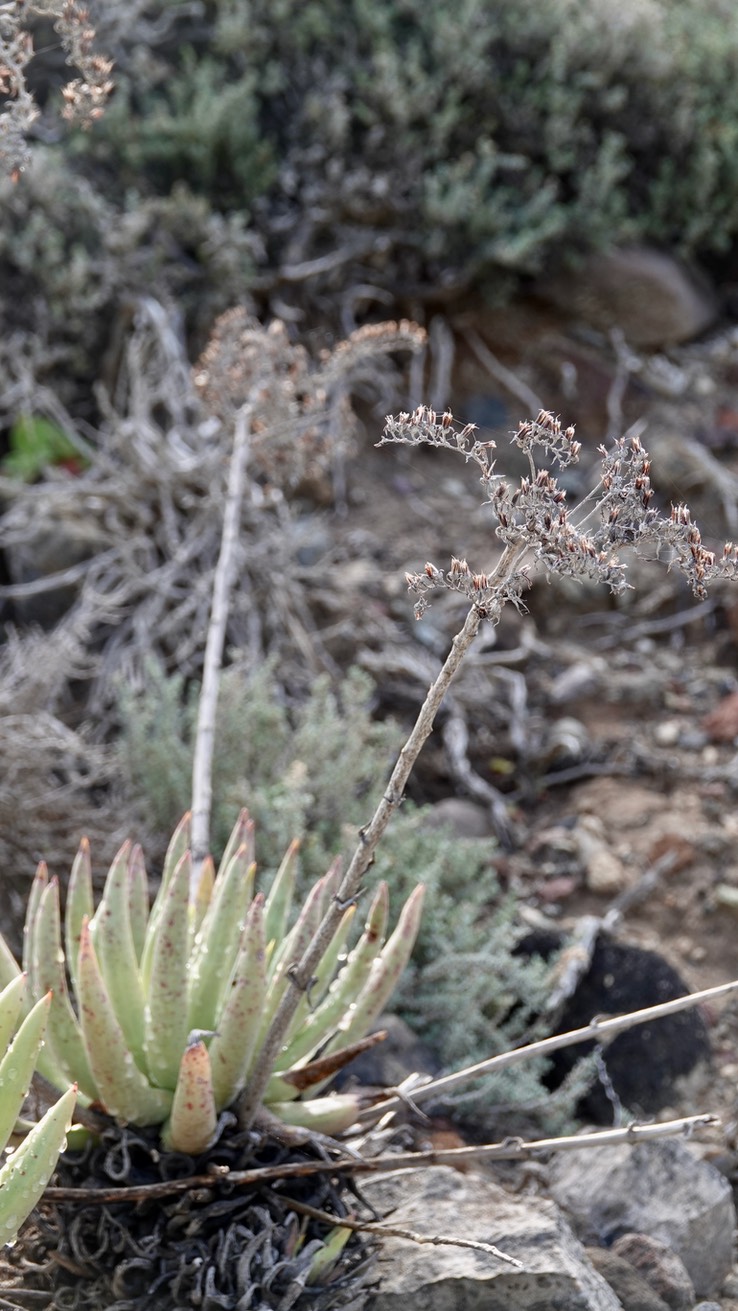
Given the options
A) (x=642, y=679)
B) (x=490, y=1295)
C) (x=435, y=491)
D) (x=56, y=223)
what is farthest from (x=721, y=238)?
(x=490, y=1295)

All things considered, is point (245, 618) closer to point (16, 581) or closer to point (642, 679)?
point (16, 581)

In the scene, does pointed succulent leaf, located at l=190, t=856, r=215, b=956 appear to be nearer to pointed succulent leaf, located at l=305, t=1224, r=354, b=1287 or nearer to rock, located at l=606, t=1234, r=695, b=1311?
pointed succulent leaf, located at l=305, t=1224, r=354, b=1287

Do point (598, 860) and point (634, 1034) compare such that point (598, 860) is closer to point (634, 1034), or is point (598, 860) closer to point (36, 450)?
point (634, 1034)

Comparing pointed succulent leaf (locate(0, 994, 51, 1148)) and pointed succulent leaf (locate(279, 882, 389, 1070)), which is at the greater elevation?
pointed succulent leaf (locate(0, 994, 51, 1148))

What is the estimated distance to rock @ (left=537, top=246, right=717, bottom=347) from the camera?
6098 mm

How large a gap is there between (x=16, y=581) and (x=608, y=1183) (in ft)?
9.94

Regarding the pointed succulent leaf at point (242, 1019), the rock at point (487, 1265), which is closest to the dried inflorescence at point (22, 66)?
the pointed succulent leaf at point (242, 1019)

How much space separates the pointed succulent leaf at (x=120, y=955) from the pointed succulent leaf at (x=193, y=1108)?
17 centimetres

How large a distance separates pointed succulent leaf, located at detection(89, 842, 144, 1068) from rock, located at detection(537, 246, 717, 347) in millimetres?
4575

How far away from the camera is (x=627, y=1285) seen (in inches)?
93.8

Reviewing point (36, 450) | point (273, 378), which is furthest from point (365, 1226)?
point (36, 450)

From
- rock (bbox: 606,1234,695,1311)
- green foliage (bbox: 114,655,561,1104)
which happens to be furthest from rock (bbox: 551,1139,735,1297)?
green foliage (bbox: 114,655,561,1104)

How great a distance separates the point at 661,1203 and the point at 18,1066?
4.75 ft

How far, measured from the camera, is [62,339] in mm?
5574
